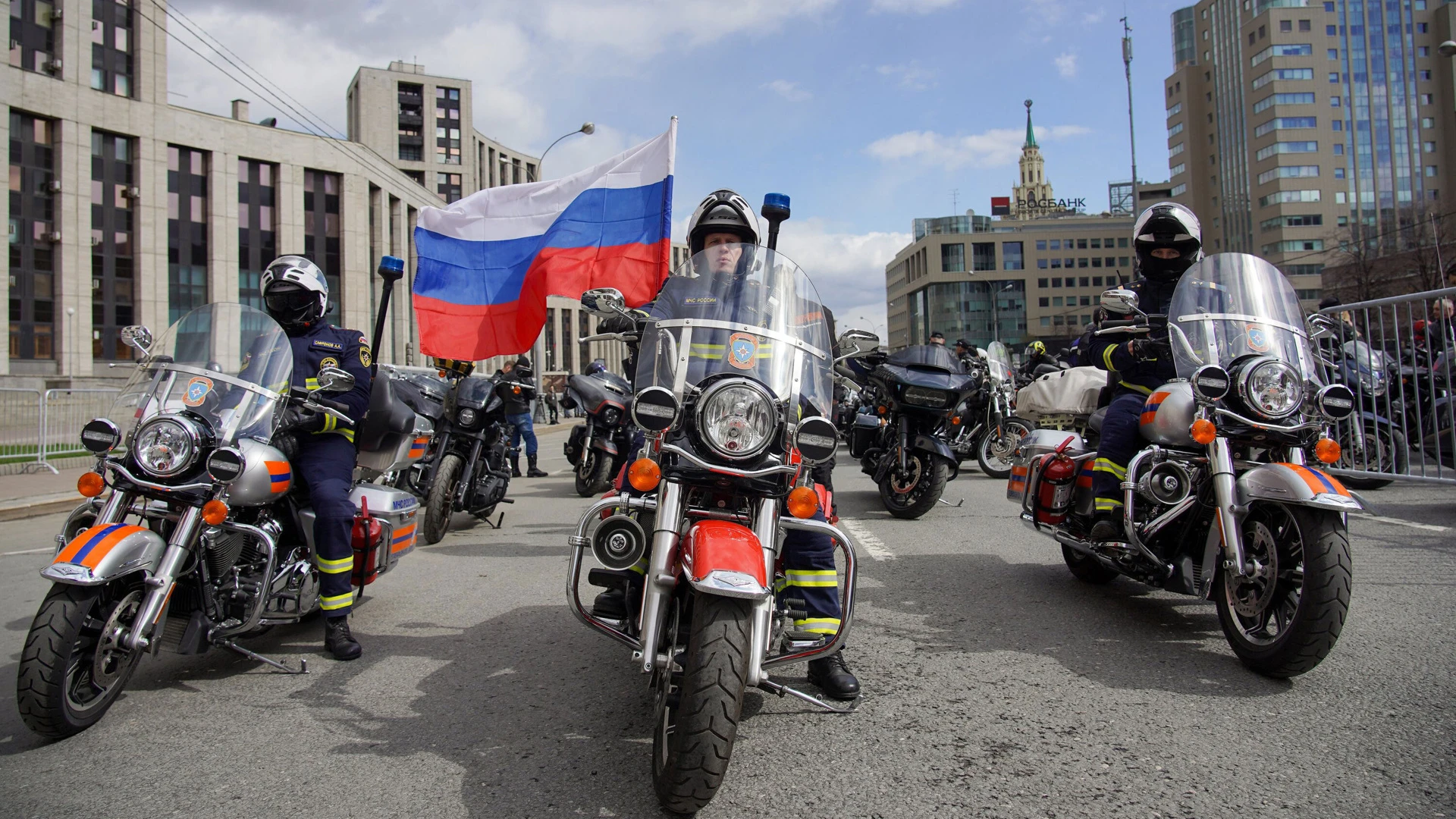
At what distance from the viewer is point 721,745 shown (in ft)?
7.80

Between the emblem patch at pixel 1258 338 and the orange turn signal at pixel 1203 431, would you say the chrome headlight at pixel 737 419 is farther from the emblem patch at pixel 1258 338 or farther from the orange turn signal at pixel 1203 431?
the emblem patch at pixel 1258 338

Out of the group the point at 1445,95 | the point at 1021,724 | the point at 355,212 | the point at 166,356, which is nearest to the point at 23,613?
the point at 166,356

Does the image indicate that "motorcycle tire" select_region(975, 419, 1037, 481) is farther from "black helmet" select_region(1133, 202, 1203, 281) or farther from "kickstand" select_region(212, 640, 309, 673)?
"kickstand" select_region(212, 640, 309, 673)

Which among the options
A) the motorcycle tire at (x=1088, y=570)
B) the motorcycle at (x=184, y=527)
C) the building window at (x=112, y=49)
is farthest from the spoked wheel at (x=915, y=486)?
the building window at (x=112, y=49)

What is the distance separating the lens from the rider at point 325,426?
4070 millimetres

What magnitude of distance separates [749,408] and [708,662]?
800 millimetres

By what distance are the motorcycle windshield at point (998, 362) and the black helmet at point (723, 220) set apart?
26.9ft

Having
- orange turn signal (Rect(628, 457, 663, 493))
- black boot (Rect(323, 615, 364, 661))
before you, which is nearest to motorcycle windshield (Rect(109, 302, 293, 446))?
black boot (Rect(323, 615, 364, 661))

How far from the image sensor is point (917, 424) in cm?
798

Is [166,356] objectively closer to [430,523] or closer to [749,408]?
[749,408]

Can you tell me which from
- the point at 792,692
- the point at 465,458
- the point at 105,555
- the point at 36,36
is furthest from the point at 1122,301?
the point at 36,36

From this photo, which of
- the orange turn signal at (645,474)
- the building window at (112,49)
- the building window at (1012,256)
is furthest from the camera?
the building window at (1012,256)

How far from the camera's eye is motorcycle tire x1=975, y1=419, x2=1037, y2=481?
1148cm

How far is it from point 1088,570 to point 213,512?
4284mm
